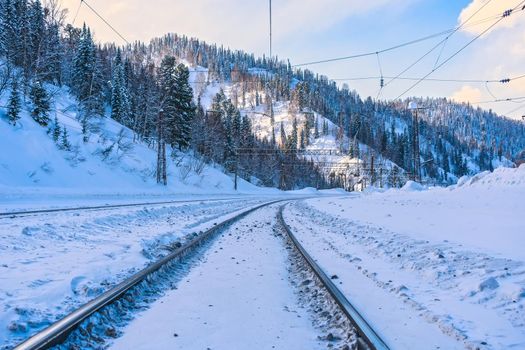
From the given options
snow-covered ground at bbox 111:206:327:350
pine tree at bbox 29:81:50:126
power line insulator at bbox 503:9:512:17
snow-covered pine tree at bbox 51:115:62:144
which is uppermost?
pine tree at bbox 29:81:50:126

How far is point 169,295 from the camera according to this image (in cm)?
550

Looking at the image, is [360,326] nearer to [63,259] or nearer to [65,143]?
[63,259]

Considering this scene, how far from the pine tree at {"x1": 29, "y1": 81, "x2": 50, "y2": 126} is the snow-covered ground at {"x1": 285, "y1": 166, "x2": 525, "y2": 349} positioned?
101ft

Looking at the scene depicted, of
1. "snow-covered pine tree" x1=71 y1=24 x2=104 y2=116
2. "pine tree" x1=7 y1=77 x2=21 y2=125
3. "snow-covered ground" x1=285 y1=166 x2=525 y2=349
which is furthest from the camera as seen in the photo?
"snow-covered pine tree" x1=71 y1=24 x2=104 y2=116

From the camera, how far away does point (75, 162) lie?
3397 centimetres

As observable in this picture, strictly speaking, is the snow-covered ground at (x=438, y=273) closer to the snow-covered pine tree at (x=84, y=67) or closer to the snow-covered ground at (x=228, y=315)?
the snow-covered ground at (x=228, y=315)

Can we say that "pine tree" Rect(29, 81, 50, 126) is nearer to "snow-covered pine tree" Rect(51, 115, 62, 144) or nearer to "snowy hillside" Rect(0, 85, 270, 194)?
"snowy hillside" Rect(0, 85, 270, 194)

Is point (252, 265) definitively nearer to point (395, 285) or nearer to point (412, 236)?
point (395, 285)

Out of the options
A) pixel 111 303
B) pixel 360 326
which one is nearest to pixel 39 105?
pixel 111 303

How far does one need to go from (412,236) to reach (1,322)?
9356mm

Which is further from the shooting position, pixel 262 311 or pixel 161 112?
pixel 161 112

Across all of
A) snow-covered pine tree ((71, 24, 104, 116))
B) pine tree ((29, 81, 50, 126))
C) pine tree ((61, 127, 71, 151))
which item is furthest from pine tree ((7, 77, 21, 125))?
snow-covered pine tree ((71, 24, 104, 116))

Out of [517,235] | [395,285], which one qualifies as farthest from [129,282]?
[517,235]

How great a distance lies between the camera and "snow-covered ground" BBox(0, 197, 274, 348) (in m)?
4.44
